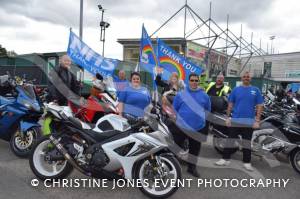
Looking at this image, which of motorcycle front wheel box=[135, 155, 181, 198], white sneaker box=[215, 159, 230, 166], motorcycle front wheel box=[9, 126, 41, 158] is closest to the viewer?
motorcycle front wheel box=[135, 155, 181, 198]

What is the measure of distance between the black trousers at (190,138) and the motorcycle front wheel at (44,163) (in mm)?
1649

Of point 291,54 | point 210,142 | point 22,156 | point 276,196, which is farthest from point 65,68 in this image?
point 291,54

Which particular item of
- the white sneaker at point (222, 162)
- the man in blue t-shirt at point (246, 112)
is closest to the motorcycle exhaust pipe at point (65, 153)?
the white sneaker at point (222, 162)

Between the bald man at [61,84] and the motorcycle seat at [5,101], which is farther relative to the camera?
the bald man at [61,84]

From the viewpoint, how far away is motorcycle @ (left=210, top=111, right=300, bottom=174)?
16.6ft

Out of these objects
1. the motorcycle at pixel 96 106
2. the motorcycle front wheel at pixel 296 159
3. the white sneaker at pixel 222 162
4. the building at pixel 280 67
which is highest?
the building at pixel 280 67

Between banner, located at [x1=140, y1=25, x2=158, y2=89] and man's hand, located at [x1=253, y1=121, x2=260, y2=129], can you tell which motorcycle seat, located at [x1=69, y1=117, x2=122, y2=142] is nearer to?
man's hand, located at [x1=253, y1=121, x2=260, y2=129]

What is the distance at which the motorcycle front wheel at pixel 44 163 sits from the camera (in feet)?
13.5

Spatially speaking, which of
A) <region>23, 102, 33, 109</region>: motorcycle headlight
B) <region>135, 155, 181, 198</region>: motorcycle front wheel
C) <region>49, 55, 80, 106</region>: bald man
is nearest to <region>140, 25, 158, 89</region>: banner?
<region>49, 55, 80, 106</region>: bald man

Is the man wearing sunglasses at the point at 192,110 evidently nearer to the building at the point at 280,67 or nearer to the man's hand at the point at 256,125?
the man's hand at the point at 256,125

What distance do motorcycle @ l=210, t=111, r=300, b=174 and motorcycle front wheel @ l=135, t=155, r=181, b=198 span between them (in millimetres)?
2124

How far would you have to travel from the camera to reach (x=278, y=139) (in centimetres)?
525

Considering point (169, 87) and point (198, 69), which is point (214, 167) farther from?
point (198, 69)

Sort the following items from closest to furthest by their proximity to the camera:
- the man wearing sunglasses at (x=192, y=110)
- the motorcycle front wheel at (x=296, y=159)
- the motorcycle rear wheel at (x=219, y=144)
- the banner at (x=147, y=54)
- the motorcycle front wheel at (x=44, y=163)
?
the motorcycle front wheel at (x=44, y=163), the man wearing sunglasses at (x=192, y=110), the motorcycle front wheel at (x=296, y=159), the motorcycle rear wheel at (x=219, y=144), the banner at (x=147, y=54)
